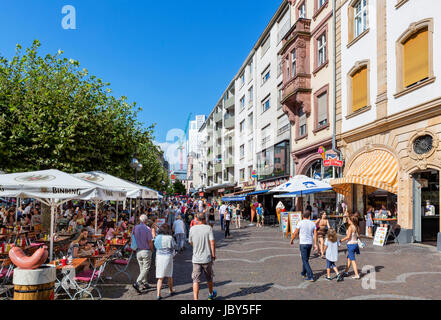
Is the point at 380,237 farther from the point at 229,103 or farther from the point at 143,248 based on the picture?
the point at 229,103

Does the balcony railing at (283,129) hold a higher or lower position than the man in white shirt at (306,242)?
higher

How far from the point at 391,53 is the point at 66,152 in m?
15.0

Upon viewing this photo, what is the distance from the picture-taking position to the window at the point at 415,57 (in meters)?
12.8

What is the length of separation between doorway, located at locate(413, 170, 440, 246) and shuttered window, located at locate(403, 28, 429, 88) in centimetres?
385

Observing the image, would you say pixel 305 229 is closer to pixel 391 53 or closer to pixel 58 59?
pixel 391 53

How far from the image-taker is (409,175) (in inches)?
545

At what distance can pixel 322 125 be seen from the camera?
68.2 feet

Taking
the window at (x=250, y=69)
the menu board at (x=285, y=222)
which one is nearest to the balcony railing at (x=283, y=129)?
the menu board at (x=285, y=222)

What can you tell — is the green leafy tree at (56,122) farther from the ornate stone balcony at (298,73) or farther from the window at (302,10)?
the window at (302,10)

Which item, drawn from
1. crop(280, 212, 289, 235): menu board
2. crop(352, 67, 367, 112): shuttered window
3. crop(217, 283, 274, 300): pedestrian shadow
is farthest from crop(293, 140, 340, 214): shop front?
crop(217, 283, 274, 300): pedestrian shadow

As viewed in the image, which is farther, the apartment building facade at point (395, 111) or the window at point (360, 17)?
the window at point (360, 17)

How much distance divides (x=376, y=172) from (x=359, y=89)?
4791mm

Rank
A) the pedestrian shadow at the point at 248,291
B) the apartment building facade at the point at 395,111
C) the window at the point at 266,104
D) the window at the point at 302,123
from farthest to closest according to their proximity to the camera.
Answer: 1. the window at the point at 266,104
2. the window at the point at 302,123
3. the apartment building facade at the point at 395,111
4. the pedestrian shadow at the point at 248,291

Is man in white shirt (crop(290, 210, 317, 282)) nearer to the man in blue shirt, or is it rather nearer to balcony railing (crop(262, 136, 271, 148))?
the man in blue shirt
